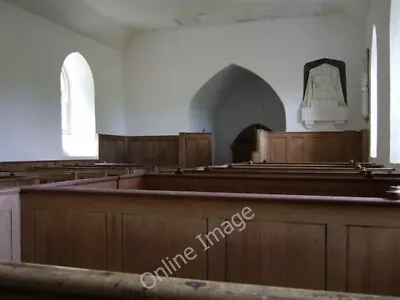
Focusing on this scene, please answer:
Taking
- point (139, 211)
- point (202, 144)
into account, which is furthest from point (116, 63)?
point (139, 211)

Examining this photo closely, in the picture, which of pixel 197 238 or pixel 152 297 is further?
pixel 197 238

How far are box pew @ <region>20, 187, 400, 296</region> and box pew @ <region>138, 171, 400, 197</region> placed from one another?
4.31ft

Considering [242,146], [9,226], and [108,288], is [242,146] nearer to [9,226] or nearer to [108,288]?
[9,226]

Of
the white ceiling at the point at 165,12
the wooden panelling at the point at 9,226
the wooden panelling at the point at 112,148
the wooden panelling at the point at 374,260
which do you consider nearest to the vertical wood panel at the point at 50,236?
the wooden panelling at the point at 9,226

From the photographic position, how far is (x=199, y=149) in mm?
12742

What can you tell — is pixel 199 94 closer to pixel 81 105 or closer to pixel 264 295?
pixel 81 105

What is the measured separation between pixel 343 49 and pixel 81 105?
25.4 feet

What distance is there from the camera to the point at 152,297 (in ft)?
2.91

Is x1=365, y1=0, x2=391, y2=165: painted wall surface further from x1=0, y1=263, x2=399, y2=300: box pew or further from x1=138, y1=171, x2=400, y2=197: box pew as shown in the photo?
x1=0, y1=263, x2=399, y2=300: box pew

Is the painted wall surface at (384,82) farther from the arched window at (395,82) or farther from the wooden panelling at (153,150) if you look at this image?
the wooden panelling at (153,150)

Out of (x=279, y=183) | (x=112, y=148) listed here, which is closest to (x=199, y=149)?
(x=112, y=148)

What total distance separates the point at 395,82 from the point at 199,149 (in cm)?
701

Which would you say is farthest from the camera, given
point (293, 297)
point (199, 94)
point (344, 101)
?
point (199, 94)

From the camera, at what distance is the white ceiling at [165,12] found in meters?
10.9
